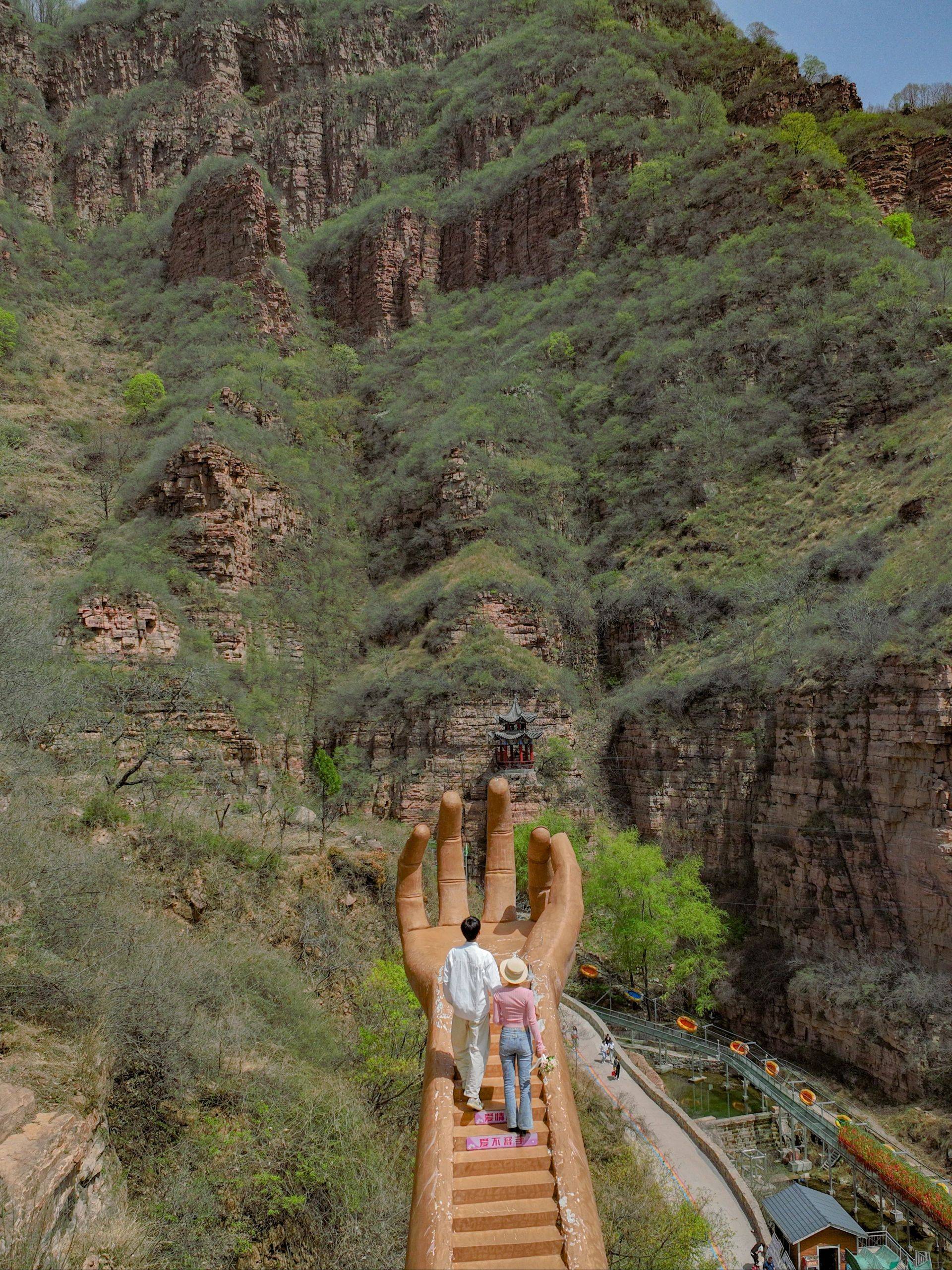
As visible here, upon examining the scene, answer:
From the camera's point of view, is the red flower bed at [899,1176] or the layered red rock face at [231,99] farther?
the layered red rock face at [231,99]

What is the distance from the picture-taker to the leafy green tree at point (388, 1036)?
12711mm

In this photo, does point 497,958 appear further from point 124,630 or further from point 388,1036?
point 124,630

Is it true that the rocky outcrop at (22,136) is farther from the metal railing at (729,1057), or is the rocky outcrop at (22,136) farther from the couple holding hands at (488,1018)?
the couple holding hands at (488,1018)

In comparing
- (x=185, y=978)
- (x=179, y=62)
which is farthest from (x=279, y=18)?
(x=185, y=978)

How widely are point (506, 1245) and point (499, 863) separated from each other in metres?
2.73

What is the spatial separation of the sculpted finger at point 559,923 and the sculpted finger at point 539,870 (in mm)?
99

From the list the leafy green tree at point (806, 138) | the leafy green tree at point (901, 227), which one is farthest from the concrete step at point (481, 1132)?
the leafy green tree at point (806, 138)

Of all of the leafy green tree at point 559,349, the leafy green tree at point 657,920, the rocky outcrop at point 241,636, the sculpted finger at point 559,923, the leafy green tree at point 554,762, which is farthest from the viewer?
the leafy green tree at point 559,349

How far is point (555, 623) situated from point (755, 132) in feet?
119

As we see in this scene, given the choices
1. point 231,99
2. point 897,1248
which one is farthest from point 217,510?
point 231,99

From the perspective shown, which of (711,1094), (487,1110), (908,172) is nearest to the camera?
(487,1110)

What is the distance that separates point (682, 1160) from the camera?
17.2 meters

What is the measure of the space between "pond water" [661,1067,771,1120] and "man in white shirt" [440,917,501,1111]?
19143 millimetres

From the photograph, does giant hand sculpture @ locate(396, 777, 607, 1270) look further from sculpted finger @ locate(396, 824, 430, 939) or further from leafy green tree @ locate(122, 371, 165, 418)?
leafy green tree @ locate(122, 371, 165, 418)
